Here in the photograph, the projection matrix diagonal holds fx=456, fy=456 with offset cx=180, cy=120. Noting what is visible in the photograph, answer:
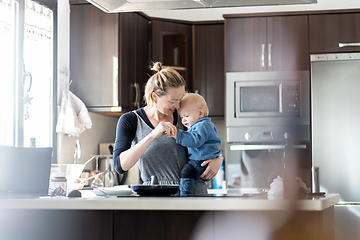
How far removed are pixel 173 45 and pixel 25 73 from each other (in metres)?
1.46

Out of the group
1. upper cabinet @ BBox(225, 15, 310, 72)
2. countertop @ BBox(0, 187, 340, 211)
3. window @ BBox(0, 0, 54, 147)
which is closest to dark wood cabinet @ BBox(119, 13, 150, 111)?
window @ BBox(0, 0, 54, 147)

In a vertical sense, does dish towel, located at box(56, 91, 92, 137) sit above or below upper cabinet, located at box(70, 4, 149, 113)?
below

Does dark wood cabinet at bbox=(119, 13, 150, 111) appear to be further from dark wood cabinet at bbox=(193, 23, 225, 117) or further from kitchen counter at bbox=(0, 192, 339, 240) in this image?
kitchen counter at bbox=(0, 192, 339, 240)

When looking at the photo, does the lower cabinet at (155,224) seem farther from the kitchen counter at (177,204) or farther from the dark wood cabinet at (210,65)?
the dark wood cabinet at (210,65)

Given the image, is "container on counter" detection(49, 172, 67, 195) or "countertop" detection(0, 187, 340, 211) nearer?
"countertop" detection(0, 187, 340, 211)

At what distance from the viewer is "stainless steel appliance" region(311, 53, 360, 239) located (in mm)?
3320

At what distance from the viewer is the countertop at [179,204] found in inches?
48.6

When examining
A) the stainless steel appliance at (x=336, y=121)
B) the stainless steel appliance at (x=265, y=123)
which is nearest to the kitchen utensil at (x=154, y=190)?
the stainless steel appliance at (x=265, y=123)

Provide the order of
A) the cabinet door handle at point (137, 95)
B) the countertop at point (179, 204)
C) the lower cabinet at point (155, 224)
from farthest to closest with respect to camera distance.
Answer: the cabinet door handle at point (137, 95)
the lower cabinet at point (155, 224)
the countertop at point (179, 204)

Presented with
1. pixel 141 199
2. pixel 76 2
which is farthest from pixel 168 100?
pixel 76 2

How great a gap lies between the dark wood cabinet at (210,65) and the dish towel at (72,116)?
43.0 inches

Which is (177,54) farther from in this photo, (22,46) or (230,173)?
(22,46)

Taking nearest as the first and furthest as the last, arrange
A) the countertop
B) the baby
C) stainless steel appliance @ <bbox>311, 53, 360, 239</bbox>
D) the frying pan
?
the countertop
the frying pan
the baby
stainless steel appliance @ <bbox>311, 53, 360, 239</bbox>

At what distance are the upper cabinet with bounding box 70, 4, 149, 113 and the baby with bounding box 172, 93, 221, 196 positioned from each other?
4.59 ft
